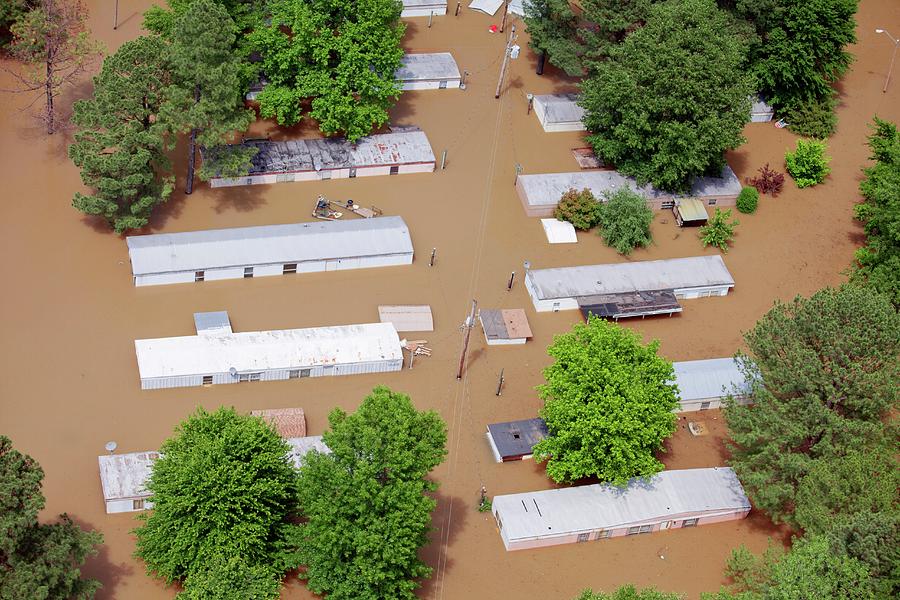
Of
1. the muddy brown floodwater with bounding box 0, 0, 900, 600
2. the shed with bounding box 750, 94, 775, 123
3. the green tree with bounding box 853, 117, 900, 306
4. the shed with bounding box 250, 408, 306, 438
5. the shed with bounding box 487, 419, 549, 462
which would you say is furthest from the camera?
the shed with bounding box 750, 94, 775, 123

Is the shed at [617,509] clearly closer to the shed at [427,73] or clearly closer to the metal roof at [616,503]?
the metal roof at [616,503]

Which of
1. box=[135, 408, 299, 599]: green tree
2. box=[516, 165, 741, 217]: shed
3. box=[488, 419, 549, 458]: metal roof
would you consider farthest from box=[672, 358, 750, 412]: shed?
box=[135, 408, 299, 599]: green tree

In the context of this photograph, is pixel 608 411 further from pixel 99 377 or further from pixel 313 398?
pixel 99 377

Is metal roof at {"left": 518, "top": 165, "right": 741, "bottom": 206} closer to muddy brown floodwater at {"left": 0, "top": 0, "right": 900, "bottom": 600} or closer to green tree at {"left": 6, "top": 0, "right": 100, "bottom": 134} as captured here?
muddy brown floodwater at {"left": 0, "top": 0, "right": 900, "bottom": 600}

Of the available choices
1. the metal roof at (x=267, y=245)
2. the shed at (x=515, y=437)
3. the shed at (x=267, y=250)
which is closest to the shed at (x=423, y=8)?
the metal roof at (x=267, y=245)

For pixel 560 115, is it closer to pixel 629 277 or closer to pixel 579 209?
pixel 579 209

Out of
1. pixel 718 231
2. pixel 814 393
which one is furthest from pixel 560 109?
pixel 814 393

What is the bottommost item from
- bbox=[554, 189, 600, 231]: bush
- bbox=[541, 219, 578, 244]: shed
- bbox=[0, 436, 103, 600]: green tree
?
bbox=[541, 219, 578, 244]: shed
